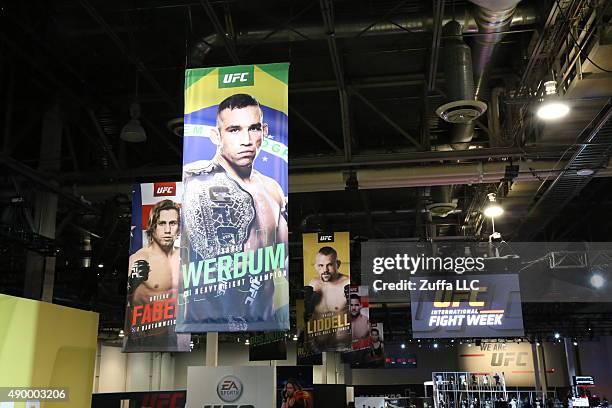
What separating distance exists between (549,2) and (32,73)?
6882mm

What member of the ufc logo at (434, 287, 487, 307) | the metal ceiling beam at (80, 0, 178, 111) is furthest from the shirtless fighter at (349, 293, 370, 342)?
the metal ceiling beam at (80, 0, 178, 111)

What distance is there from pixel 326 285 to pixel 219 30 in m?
5.51

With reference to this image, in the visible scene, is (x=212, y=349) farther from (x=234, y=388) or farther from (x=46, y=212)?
(x=46, y=212)

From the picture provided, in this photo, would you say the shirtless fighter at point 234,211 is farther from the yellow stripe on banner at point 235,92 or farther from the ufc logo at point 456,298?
the ufc logo at point 456,298

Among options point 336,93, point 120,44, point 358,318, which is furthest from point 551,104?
point 358,318

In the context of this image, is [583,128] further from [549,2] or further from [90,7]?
[90,7]

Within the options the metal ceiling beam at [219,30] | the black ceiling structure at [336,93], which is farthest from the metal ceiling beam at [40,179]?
the metal ceiling beam at [219,30]

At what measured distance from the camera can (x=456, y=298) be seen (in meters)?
9.62

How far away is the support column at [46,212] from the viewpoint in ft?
31.3

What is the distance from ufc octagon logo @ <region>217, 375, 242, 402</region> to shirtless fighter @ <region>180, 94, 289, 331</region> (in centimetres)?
151

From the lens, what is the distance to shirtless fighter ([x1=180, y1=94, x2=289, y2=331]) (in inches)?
176

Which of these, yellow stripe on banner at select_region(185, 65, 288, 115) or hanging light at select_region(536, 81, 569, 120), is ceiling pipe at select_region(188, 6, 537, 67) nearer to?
hanging light at select_region(536, 81, 569, 120)

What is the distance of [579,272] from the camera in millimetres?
9664

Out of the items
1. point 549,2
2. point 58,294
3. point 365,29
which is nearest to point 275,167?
point 365,29
